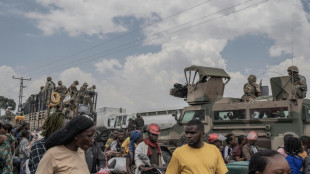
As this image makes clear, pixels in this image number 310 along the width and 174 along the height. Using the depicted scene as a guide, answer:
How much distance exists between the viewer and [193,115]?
36.5 ft

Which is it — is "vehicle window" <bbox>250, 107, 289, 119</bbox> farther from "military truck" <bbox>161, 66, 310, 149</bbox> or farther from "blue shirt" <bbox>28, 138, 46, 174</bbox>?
"blue shirt" <bbox>28, 138, 46, 174</bbox>

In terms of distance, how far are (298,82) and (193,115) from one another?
3.34 meters

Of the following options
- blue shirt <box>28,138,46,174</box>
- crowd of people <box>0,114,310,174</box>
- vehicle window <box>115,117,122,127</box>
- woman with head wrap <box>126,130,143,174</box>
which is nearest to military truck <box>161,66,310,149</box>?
woman with head wrap <box>126,130,143,174</box>

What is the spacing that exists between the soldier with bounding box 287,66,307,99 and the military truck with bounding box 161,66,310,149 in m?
0.21

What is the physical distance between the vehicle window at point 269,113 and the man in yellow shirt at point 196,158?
20.1ft

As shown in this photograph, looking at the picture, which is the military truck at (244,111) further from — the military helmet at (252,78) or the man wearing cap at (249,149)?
the man wearing cap at (249,149)

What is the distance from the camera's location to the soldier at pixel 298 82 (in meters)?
9.79

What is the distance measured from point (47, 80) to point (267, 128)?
13506mm

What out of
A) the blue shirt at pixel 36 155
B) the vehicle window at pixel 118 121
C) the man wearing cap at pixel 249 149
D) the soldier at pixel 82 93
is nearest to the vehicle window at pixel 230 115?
the man wearing cap at pixel 249 149

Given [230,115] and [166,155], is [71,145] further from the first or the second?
[230,115]

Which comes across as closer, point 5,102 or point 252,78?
point 252,78

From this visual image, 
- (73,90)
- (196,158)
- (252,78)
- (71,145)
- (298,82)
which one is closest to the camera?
(71,145)

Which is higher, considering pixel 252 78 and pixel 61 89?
pixel 61 89

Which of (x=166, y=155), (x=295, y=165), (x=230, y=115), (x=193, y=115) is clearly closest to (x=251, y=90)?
(x=230, y=115)
